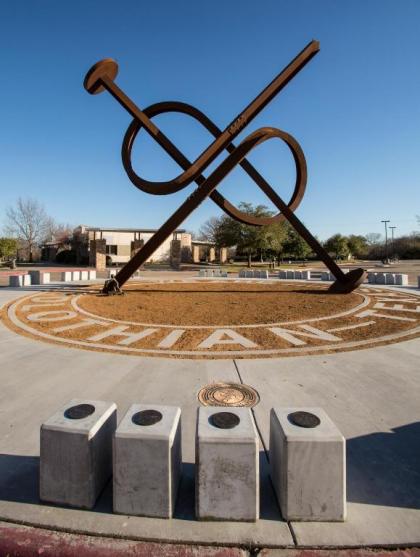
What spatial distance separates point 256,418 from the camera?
14.8 feet

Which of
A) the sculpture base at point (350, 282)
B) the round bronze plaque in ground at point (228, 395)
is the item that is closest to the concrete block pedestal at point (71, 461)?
the round bronze plaque in ground at point (228, 395)

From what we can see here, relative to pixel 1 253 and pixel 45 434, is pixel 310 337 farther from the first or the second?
pixel 1 253

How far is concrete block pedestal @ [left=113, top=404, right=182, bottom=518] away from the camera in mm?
2809

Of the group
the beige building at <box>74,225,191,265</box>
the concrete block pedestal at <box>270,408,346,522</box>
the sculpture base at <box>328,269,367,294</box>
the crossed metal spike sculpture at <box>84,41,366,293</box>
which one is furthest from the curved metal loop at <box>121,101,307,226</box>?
the beige building at <box>74,225,191,265</box>

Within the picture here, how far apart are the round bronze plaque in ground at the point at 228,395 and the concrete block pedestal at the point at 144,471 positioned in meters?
2.06

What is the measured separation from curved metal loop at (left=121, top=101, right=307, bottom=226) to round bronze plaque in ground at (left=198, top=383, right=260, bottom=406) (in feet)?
34.6

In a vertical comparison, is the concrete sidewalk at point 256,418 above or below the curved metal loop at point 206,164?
below

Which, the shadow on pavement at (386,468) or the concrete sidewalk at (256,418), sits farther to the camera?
the shadow on pavement at (386,468)

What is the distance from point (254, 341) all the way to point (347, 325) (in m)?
3.53

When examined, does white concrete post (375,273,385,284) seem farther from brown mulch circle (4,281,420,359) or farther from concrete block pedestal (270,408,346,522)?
A: concrete block pedestal (270,408,346,522)

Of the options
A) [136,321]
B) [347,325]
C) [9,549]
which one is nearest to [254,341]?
[347,325]

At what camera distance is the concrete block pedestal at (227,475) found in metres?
2.75

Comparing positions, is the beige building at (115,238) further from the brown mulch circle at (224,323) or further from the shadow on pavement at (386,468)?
the shadow on pavement at (386,468)

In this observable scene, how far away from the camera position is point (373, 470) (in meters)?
3.45
